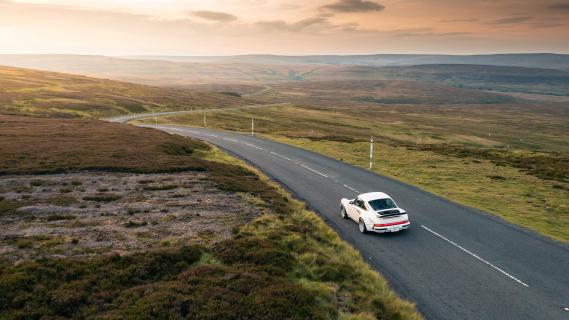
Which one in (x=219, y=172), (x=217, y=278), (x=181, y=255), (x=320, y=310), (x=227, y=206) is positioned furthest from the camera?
(x=219, y=172)

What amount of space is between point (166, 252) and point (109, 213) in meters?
6.69

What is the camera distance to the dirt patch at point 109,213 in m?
15.4

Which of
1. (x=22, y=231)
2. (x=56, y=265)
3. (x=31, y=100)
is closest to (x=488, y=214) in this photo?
(x=56, y=265)

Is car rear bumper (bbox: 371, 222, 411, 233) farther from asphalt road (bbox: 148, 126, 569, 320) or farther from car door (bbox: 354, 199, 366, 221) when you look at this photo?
car door (bbox: 354, 199, 366, 221)

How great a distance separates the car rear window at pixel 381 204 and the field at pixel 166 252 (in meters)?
2.91

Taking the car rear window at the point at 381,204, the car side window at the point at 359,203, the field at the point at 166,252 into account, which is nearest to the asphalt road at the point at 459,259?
the car side window at the point at 359,203

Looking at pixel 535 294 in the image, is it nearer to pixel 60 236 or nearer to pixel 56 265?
pixel 56 265

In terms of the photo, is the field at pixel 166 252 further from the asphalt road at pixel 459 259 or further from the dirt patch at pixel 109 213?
the asphalt road at pixel 459 259

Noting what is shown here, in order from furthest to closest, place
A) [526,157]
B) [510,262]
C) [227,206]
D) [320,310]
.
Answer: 1. [526,157]
2. [227,206]
3. [510,262]
4. [320,310]

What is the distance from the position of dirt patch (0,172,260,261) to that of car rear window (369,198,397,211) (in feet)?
21.4

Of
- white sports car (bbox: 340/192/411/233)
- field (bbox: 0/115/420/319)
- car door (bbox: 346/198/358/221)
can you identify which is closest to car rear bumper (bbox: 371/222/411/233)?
white sports car (bbox: 340/192/411/233)

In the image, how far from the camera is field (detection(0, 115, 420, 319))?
37.0 feet

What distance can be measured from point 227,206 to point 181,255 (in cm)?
695

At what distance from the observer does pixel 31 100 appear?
3364 inches
